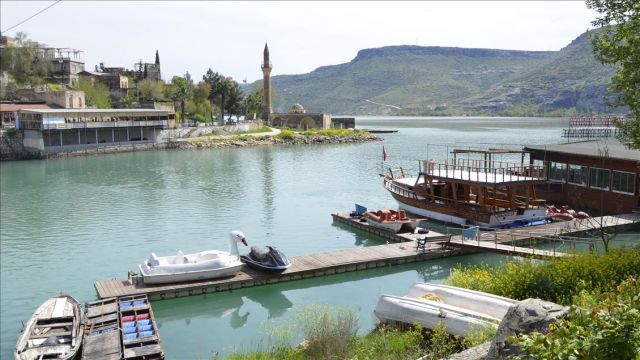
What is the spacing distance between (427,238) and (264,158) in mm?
54820

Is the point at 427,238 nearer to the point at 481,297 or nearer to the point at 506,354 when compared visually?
the point at 481,297

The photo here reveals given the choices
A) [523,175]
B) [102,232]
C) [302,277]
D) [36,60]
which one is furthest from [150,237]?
[36,60]

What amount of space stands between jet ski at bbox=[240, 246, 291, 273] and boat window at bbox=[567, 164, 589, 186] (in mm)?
19835

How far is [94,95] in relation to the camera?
107 metres

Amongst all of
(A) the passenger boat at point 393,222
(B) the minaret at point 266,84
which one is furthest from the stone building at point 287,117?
(A) the passenger boat at point 393,222

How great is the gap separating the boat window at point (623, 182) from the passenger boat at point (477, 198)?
3908mm

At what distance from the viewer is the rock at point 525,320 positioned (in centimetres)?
773

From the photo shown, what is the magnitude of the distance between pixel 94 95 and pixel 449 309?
346ft

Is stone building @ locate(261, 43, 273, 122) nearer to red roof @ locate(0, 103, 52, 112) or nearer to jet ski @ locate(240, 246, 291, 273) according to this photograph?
red roof @ locate(0, 103, 52, 112)

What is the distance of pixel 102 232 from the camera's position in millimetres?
32781

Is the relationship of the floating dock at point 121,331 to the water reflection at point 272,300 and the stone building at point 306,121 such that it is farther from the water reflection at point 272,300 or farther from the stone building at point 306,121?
the stone building at point 306,121

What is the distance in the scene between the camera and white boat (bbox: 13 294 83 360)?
14.0m

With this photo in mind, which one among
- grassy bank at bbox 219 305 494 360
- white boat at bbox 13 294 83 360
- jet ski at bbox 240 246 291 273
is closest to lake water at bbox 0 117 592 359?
jet ski at bbox 240 246 291 273

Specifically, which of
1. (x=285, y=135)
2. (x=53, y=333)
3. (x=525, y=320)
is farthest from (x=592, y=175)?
(x=285, y=135)
